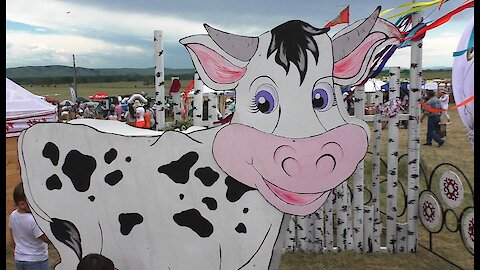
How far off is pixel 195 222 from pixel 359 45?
1.29 metres

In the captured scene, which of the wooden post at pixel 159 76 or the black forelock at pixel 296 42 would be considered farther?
the wooden post at pixel 159 76

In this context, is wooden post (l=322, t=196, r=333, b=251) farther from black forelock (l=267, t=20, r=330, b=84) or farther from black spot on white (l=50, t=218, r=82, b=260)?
black spot on white (l=50, t=218, r=82, b=260)

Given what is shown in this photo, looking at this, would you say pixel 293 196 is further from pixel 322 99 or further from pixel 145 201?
pixel 145 201

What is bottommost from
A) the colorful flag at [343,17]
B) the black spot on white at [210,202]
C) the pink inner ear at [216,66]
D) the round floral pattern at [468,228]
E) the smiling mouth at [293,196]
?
the round floral pattern at [468,228]

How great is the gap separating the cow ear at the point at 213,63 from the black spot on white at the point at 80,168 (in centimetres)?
82

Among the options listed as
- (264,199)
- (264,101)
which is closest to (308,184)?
(264,199)

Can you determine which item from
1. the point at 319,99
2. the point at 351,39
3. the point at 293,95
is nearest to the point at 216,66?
the point at 293,95

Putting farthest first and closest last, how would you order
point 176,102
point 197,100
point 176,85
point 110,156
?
1. point 176,102
2. point 197,100
3. point 176,85
4. point 110,156

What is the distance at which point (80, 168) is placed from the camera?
242 cm

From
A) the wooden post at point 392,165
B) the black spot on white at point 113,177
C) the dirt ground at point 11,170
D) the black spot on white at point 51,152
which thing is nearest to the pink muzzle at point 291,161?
the black spot on white at point 113,177

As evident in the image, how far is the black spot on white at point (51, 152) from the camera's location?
244 cm

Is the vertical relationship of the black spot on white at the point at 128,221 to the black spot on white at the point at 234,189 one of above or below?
below

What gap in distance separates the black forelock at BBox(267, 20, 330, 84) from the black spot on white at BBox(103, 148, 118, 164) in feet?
3.45

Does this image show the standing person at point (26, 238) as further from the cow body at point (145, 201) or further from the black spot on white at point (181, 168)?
the black spot on white at point (181, 168)
